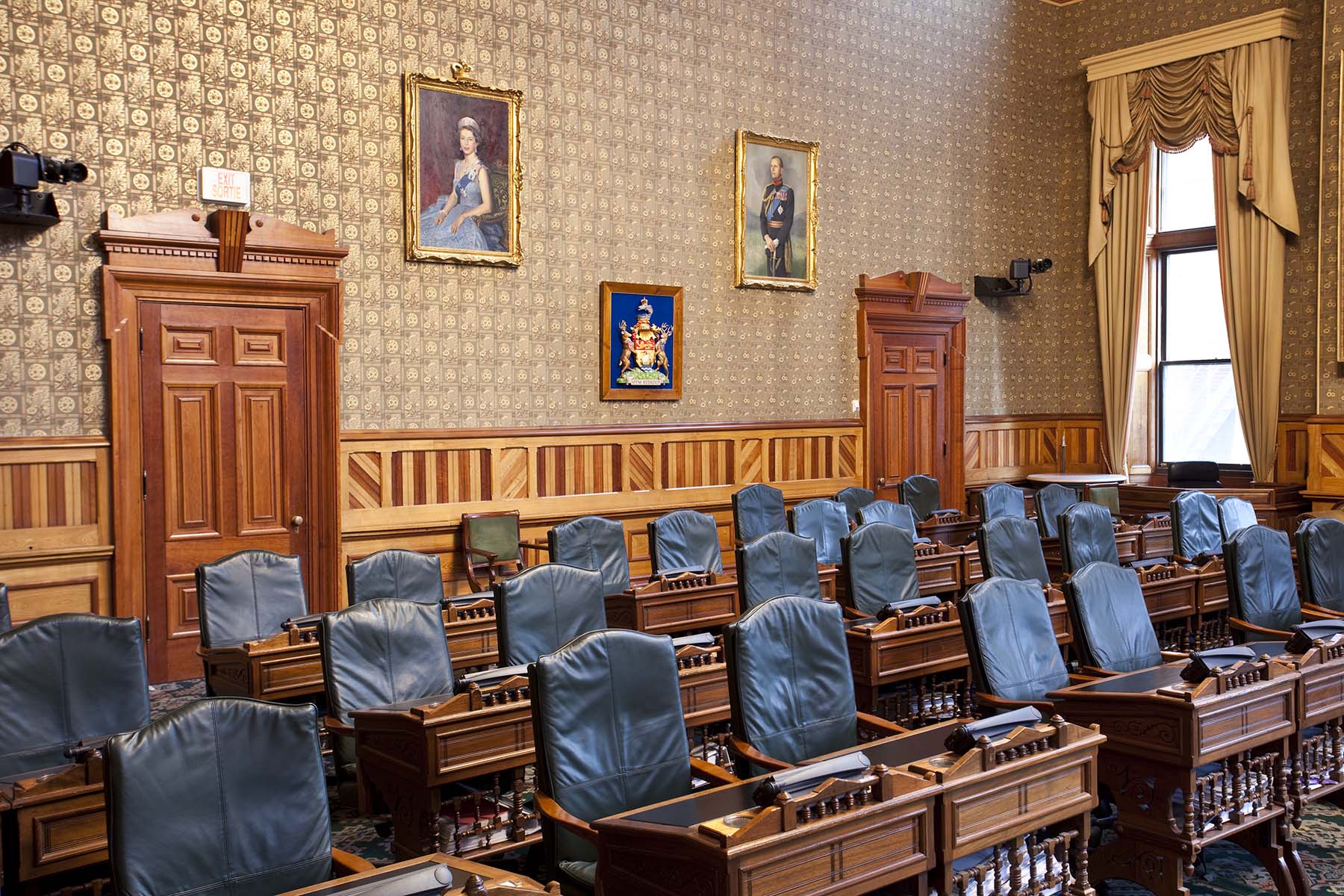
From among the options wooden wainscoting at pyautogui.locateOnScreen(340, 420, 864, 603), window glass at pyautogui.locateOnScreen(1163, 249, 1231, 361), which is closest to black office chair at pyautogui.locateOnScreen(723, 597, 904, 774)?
wooden wainscoting at pyautogui.locateOnScreen(340, 420, 864, 603)

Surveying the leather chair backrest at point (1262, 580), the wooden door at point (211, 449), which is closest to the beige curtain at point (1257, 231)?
the leather chair backrest at point (1262, 580)

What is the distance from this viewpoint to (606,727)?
3.42 metres

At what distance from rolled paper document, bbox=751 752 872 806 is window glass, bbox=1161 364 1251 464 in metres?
10.4

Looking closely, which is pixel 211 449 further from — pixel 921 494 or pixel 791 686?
pixel 921 494

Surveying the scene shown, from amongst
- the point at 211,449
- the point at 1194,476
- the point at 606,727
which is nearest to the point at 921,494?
the point at 1194,476

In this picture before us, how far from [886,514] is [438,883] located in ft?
19.3

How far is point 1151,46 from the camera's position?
11797 millimetres

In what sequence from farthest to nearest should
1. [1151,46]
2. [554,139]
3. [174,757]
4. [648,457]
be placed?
[1151,46] < [648,457] < [554,139] < [174,757]

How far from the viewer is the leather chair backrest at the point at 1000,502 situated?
8562 mm

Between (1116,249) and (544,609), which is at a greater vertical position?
(1116,249)

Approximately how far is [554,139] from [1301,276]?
738 centimetres

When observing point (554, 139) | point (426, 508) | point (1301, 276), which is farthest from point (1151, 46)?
point (426, 508)

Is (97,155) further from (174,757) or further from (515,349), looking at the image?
(174,757)

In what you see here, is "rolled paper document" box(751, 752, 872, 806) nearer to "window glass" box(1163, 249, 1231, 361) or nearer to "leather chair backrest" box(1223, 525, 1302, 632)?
"leather chair backrest" box(1223, 525, 1302, 632)
